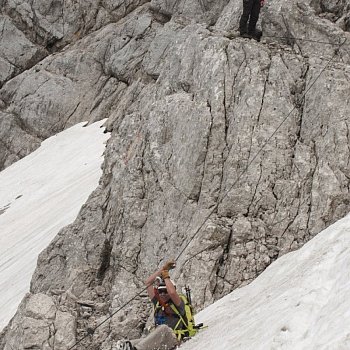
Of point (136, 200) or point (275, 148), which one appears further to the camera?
point (136, 200)

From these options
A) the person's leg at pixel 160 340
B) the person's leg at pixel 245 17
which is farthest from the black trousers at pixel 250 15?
the person's leg at pixel 160 340

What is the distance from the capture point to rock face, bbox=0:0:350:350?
48.1 feet

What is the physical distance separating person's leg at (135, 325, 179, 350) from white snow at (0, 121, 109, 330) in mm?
10823

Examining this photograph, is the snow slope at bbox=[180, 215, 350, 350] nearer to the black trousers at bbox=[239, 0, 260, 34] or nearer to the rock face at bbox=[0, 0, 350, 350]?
the rock face at bbox=[0, 0, 350, 350]

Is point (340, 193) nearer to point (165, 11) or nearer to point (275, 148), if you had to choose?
point (275, 148)

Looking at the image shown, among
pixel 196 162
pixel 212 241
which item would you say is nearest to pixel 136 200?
pixel 196 162

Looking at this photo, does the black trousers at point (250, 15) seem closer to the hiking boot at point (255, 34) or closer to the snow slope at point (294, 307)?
the hiking boot at point (255, 34)

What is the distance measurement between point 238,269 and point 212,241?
968mm

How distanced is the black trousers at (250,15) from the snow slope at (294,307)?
28.2 feet

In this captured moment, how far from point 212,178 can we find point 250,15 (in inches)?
252

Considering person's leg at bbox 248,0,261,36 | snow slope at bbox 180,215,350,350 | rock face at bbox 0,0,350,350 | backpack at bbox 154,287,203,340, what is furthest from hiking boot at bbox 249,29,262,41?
backpack at bbox 154,287,203,340

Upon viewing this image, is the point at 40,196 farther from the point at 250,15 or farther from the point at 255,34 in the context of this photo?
the point at 250,15

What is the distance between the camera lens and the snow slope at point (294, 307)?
8.41 meters

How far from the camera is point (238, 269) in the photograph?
14281 millimetres
